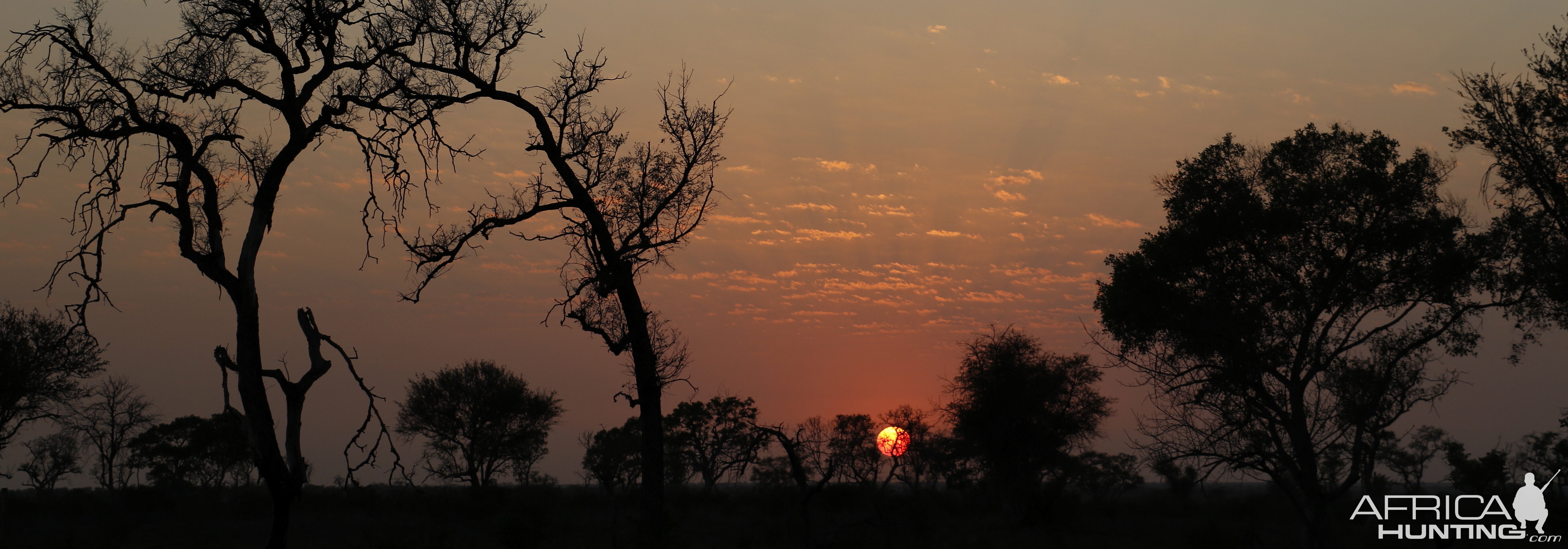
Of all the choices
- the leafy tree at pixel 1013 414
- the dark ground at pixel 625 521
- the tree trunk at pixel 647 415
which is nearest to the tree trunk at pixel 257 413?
the tree trunk at pixel 647 415

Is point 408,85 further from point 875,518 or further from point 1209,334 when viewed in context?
point 875,518

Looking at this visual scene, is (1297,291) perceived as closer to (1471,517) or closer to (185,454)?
(1471,517)

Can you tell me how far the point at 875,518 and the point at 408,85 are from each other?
70.6 ft

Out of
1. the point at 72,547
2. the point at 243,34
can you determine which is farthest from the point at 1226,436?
the point at 72,547

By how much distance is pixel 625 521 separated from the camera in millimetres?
36812

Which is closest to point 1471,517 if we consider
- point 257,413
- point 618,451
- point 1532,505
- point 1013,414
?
point 1532,505

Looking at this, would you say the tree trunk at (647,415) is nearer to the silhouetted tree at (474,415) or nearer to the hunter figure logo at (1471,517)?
the hunter figure logo at (1471,517)

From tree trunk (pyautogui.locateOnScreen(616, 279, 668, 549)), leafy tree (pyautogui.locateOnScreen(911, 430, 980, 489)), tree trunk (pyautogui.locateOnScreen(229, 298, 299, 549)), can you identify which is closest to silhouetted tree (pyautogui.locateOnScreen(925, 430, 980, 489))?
leafy tree (pyautogui.locateOnScreen(911, 430, 980, 489))

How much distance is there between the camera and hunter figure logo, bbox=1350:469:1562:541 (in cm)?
2014

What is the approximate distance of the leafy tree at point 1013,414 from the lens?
39938mm

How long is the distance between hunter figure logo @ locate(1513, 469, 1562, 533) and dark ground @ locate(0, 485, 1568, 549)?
934 mm

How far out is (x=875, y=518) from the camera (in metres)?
28.0

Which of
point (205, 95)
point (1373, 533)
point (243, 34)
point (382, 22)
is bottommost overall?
point (1373, 533)

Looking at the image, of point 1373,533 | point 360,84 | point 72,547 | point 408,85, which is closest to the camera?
point 360,84
